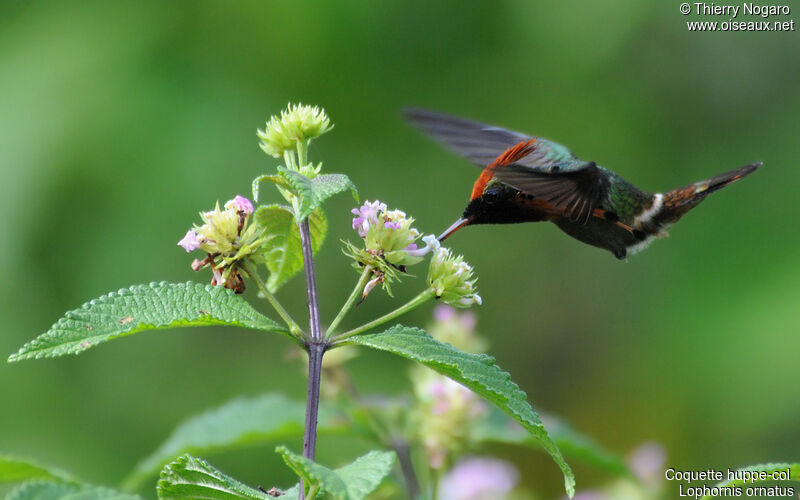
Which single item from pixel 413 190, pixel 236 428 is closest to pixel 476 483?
pixel 236 428

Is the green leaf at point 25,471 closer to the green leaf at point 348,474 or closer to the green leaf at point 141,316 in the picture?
the green leaf at point 141,316

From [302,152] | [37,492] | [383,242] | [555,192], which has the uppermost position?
[555,192]

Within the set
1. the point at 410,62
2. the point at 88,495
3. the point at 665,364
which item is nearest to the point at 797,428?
the point at 665,364

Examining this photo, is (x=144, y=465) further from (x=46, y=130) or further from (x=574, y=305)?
(x=574, y=305)

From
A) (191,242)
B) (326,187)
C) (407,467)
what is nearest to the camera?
(326,187)

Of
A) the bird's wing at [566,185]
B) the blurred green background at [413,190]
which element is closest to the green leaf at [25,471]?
the bird's wing at [566,185]

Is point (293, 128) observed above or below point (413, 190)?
below

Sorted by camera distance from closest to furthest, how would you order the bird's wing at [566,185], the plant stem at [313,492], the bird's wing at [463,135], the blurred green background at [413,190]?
the plant stem at [313,492]
the bird's wing at [566,185]
the bird's wing at [463,135]
the blurred green background at [413,190]

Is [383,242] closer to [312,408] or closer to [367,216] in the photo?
[367,216]
